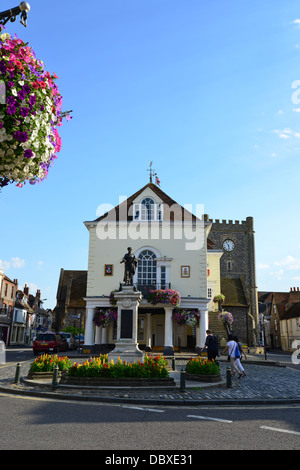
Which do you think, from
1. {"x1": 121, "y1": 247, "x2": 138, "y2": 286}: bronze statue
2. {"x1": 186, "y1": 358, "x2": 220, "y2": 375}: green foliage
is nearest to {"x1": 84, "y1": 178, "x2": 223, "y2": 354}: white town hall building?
{"x1": 121, "y1": 247, "x2": 138, "y2": 286}: bronze statue

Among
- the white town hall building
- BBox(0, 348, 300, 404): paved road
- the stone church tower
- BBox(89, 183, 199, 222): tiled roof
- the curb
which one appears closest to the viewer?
the curb

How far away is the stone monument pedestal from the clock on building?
5218 cm

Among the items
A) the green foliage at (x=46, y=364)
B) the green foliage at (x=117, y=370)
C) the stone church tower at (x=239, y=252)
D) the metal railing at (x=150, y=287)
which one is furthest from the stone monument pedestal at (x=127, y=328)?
the stone church tower at (x=239, y=252)

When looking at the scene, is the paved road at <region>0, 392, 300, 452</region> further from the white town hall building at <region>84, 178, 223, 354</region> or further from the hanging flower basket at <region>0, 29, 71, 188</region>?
→ the white town hall building at <region>84, 178, 223, 354</region>

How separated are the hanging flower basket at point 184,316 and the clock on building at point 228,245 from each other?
4129 cm

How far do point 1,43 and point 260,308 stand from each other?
265 ft

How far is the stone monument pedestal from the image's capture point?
1571cm

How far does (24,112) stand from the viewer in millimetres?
4145

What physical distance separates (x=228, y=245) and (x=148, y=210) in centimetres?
4042

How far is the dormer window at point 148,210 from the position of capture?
29188 millimetres

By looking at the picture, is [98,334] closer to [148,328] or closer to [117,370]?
[148,328]

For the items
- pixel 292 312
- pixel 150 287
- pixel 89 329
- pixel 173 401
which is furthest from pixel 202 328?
pixel 292 312

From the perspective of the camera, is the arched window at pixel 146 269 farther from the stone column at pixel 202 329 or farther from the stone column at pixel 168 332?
the stone column at pixel 202 329
